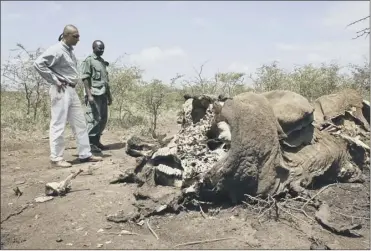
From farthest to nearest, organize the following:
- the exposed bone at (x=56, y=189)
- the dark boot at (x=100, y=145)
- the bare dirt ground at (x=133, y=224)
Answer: the dark boot at (x=100, y=145) → the exposed bone at (x=56, y=189) → the bare dirt ground at (x=133, y=224)

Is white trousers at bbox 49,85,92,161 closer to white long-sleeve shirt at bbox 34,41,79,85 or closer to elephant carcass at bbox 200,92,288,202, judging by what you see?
white long-sleeve shirt at bbox 34,41,79,85

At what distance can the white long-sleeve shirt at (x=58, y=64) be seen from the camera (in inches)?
237

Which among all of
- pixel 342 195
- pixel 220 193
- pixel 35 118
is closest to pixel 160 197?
pixel 220 193

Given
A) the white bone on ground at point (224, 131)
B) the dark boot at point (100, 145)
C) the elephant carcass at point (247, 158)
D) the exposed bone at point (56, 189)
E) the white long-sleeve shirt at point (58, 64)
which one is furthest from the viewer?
the dark boot at point (100, 145)

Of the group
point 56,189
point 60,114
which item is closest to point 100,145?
point 60,114

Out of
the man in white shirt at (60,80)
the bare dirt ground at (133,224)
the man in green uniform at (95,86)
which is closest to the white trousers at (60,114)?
the man in white shirt at (60,80)

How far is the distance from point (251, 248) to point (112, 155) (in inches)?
147

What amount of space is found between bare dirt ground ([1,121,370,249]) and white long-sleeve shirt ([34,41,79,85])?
1329 millimetres

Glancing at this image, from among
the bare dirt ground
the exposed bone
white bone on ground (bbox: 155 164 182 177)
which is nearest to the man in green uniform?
the bare dirt ground

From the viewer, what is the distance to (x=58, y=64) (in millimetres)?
6137

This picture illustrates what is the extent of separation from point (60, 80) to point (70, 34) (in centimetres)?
62

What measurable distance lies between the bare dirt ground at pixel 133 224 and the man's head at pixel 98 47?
2249 mm

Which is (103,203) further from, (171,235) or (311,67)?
(311,67)

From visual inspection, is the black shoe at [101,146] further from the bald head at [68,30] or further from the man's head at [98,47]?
the bald head at [68,30]
